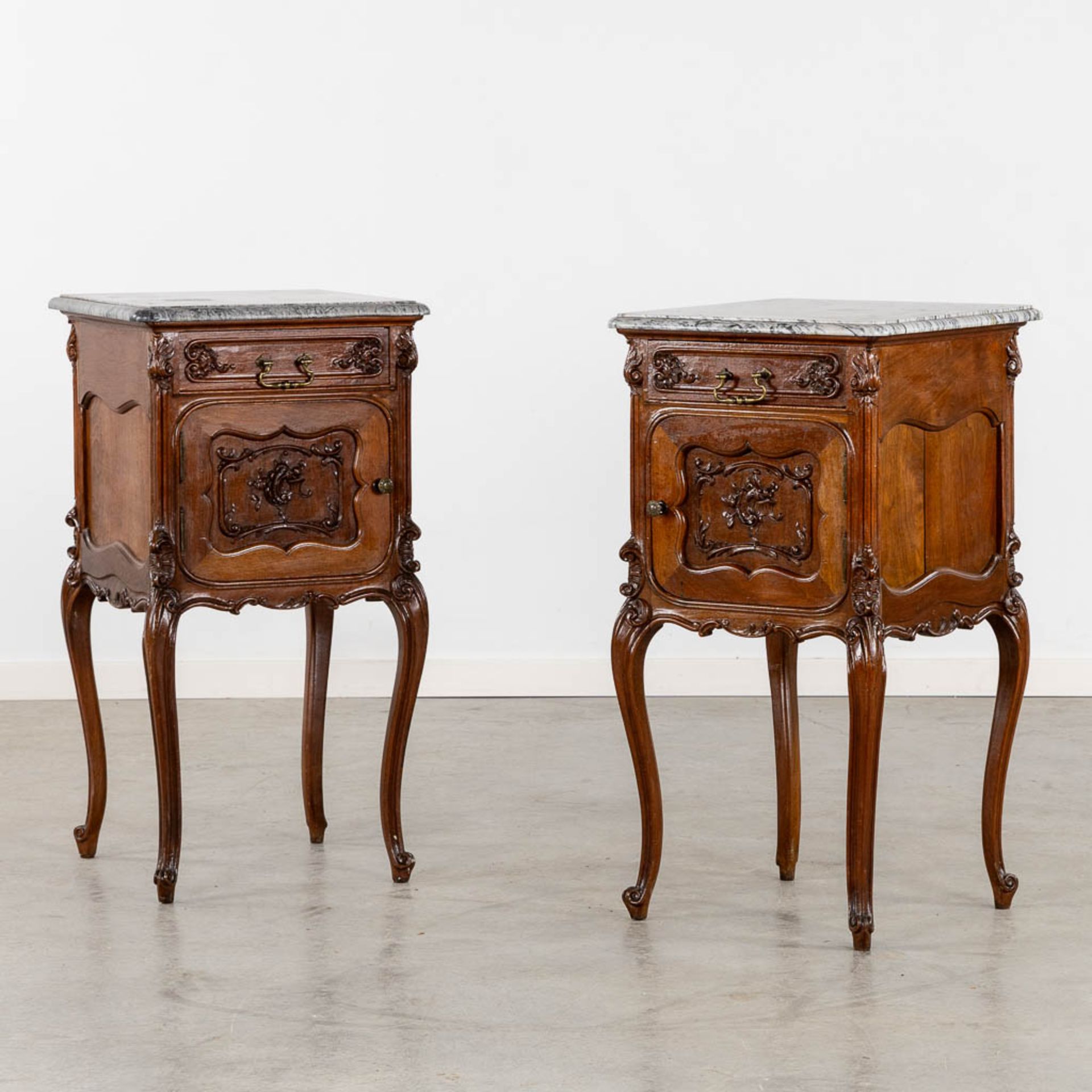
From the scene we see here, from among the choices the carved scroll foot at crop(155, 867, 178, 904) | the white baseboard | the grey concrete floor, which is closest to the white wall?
the white baseboard

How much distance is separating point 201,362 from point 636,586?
976 mm

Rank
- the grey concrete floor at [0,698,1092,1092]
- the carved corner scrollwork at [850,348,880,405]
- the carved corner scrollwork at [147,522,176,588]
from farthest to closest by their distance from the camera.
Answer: the carved corner scrollwork at [147,522,176,588]
the carved corner scrollwork at [850,348,880,405]
the grey concrete floor at [0,698,1092,1092]

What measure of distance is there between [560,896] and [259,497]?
3.42ft

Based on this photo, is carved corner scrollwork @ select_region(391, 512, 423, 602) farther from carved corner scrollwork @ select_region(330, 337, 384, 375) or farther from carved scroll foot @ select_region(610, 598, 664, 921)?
carved scroll foot @ select_region(610, 598, 664, 921)

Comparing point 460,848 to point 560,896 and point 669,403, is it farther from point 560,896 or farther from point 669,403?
point 669,403

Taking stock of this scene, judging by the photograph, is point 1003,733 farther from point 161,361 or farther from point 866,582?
point 161,361

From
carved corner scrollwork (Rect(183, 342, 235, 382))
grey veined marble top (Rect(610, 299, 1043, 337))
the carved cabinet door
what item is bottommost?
the carved cabinet door

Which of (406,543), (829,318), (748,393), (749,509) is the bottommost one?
(406,543)

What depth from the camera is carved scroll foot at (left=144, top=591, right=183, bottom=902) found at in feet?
11.9

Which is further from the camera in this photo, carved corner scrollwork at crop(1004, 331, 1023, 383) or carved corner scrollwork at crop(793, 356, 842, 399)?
carved corner scrollwork at crop(1004, 331, 1023, 383)

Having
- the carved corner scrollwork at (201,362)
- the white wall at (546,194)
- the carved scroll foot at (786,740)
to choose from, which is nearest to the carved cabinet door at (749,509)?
the carved scroll foot at (786,740)

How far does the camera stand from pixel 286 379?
12.0ft

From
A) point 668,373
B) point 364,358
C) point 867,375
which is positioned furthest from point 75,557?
point 867,375

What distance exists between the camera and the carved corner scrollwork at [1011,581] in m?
3.62
